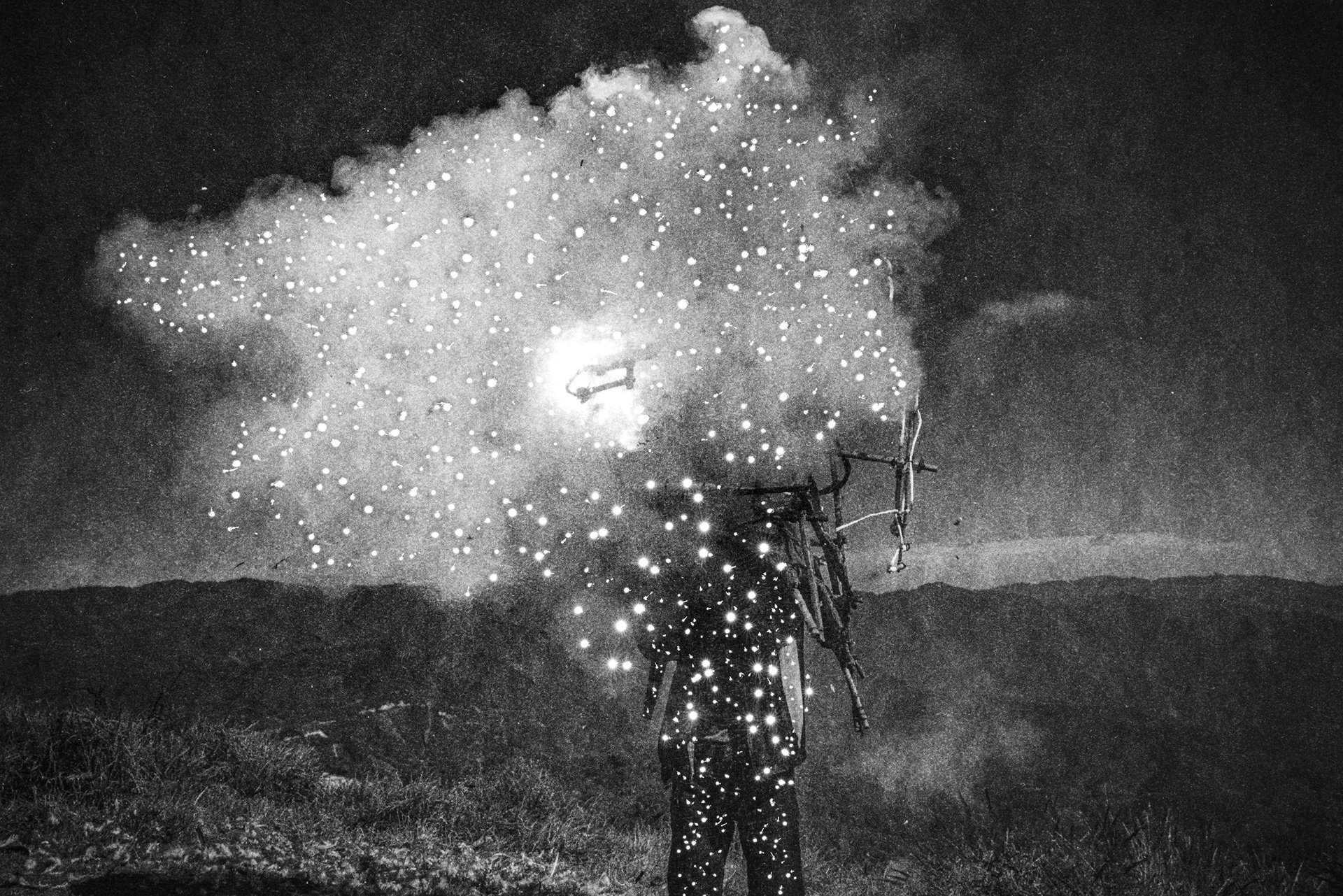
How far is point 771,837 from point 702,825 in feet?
2.26

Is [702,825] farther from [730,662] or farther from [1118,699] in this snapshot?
[1118,699]

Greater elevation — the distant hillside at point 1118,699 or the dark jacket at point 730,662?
the dark jacket at point 730,662

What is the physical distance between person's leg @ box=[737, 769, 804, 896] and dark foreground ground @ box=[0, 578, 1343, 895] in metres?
1.69

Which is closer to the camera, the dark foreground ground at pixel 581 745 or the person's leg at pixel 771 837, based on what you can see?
the dark foreground ground at pixel 581 745

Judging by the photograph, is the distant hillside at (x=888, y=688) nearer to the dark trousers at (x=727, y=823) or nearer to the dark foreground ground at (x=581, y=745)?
the dark foreground ground at (x=581, y=745)

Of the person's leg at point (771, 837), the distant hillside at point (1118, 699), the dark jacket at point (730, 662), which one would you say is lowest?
the distant hillside at point (1118, 699)

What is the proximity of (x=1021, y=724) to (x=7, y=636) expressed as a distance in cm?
5528

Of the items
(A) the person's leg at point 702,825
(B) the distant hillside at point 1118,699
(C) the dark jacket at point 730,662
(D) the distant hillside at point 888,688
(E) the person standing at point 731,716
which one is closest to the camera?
(A) the person's leg at point 702,825

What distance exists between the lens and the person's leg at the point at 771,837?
571cm

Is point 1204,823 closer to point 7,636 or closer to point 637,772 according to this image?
point 637,772

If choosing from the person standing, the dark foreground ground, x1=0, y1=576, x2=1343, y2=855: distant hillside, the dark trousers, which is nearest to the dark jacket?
the person standing

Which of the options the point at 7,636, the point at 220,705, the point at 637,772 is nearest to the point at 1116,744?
the point at 637,772

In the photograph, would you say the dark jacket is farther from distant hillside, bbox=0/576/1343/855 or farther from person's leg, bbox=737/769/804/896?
distant hillside, bbox=0/576/1343/855

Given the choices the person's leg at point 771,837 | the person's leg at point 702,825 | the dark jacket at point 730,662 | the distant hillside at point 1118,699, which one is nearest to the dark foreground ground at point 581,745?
the distant hillside at point 1118,699
